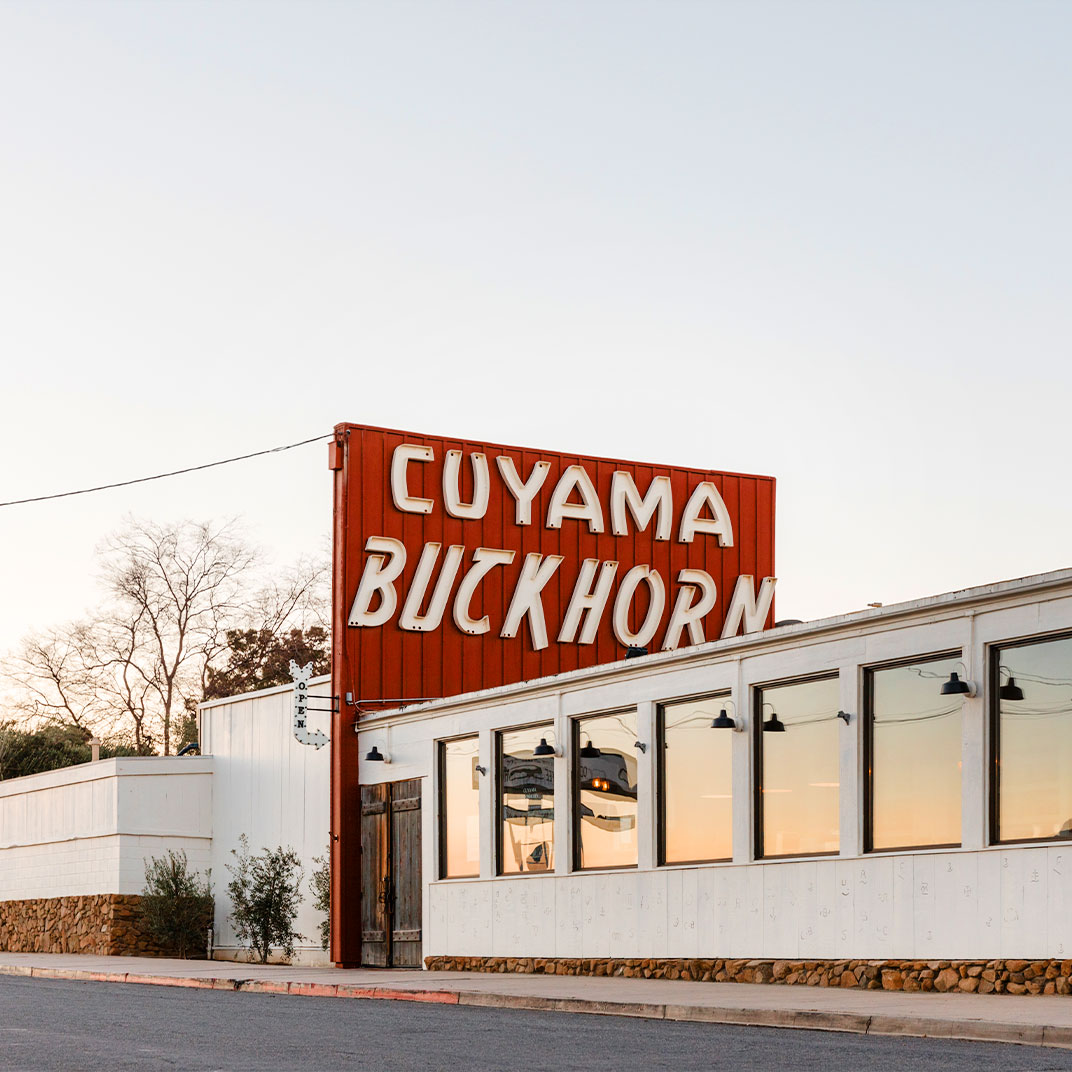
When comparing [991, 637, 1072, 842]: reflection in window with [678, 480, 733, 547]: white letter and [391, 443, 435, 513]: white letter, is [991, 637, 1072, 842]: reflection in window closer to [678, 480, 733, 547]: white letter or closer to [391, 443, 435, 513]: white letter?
[391, 443, 435, 513]: white letter

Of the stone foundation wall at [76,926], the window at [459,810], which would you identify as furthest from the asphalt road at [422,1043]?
the stone foundation wall at [76,926]

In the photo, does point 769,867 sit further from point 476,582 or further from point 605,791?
point 476,582

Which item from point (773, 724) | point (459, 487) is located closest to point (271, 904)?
point (459, 487)

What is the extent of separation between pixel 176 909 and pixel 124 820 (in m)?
1.95

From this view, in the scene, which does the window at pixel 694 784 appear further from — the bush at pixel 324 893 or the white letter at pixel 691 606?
the white letter at pixel 691 606

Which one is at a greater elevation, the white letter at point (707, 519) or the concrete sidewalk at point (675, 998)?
the white letter at point (707, 519)

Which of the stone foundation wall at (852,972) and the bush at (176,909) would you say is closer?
the stone foundation wall at (852,972)

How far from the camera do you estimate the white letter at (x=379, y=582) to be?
26.3 metres

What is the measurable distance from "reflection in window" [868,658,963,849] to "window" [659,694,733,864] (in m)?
2.44

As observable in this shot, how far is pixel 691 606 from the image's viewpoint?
29.8 meters

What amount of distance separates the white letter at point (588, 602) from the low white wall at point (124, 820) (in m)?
7.67

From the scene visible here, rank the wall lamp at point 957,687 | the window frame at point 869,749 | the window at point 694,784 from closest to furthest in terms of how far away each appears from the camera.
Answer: the wall lamp at point 957,687, the window frame at point 869,749, the window at point 694,784

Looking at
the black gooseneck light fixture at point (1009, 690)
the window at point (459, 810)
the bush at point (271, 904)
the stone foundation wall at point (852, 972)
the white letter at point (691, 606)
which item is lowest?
the bush at point (271, 904)

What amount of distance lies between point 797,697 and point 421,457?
33.7 ft
